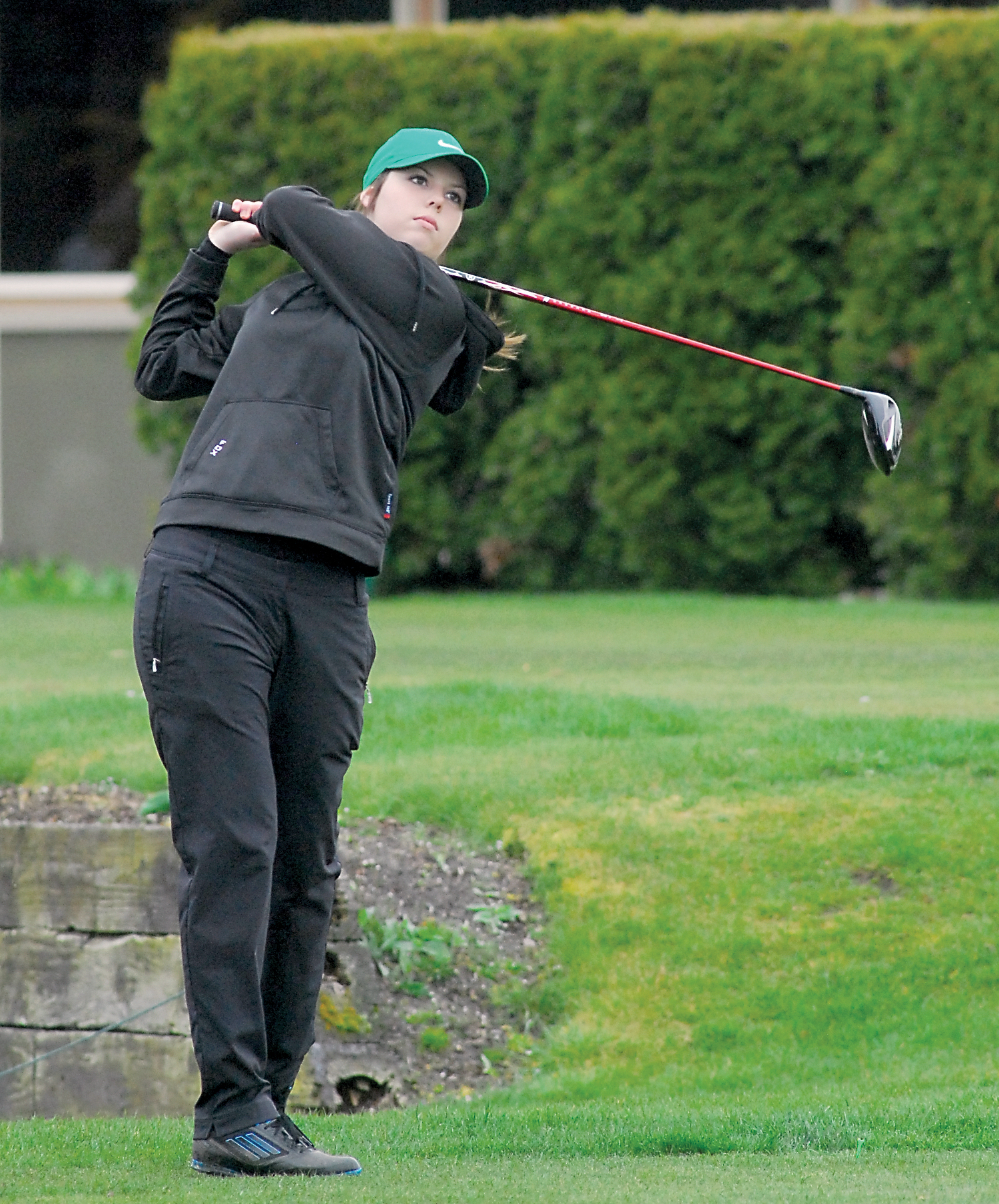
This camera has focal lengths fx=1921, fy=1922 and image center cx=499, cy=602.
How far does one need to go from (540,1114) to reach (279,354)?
69.5 inches

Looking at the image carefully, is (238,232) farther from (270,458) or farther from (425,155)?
(270,458)

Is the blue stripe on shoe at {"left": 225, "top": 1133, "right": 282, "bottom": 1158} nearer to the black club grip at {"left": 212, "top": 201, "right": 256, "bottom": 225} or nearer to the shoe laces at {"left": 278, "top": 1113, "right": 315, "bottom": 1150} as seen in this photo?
the shoe laces at {"left": 278, "top": 1113, "right": 315, "bottom": 1150}

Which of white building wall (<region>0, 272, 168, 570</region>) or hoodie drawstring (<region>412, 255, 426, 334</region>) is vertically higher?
hoodie drawstring (<region>412, 255, 426, 334</region>)

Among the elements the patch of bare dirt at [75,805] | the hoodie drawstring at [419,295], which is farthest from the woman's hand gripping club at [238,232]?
the patch of bare dirt at [75,805]

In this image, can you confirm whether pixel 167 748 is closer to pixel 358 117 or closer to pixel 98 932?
pixel 98 932

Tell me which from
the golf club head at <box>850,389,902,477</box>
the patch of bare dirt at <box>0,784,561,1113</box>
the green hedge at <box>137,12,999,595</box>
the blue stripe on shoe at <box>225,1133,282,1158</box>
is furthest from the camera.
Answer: the green hedge at <box>137,12,999,595</box>

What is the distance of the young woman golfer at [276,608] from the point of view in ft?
11.2

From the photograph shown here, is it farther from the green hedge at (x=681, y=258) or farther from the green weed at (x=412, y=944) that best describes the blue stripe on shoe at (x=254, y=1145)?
the green hedge at (x=681, y=258)

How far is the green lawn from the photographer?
12.3ft

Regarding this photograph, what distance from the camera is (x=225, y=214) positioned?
3807mm

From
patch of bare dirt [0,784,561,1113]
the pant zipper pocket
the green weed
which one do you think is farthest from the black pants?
the green weed

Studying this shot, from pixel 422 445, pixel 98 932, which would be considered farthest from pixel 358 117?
pixel 98 932

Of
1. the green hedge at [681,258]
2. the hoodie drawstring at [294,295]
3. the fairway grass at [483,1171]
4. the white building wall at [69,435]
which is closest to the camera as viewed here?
the fairway grass at [483,1171]

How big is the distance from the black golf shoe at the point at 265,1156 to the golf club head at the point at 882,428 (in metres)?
2.05
